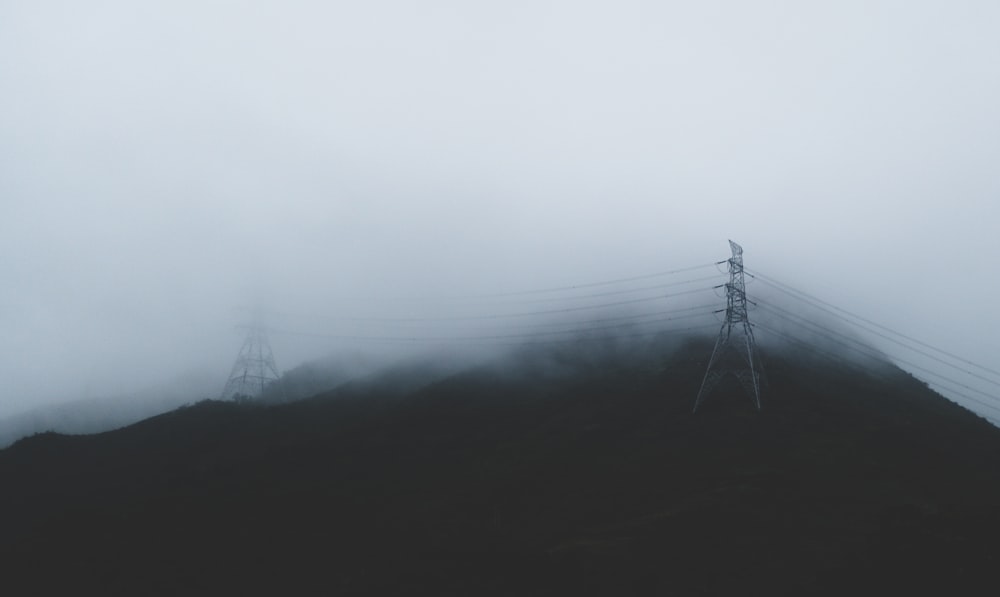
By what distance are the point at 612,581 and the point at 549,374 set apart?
95.9 metres

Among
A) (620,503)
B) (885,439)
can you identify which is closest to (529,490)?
(620,503)

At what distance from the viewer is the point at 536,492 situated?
308ft

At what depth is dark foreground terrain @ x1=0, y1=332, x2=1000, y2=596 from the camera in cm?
6284

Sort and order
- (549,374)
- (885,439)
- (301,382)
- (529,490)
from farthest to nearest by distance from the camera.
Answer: (301,382), (549,374), (885,439), (529,490)

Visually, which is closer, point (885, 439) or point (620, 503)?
point (620, 503)

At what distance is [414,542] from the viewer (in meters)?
81.6

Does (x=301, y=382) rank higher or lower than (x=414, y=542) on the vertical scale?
higher

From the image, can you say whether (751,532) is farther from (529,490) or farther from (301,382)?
(301,382)

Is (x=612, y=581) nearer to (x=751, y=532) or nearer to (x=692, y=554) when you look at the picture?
(x=692, y=554)

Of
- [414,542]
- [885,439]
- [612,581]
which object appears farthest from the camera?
[885,439]

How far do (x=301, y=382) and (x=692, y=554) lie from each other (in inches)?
5982

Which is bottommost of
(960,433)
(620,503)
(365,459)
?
(960,433)

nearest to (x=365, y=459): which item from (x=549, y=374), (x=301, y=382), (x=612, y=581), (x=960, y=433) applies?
(x=549, y=374)

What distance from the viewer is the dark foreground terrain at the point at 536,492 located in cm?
6284
